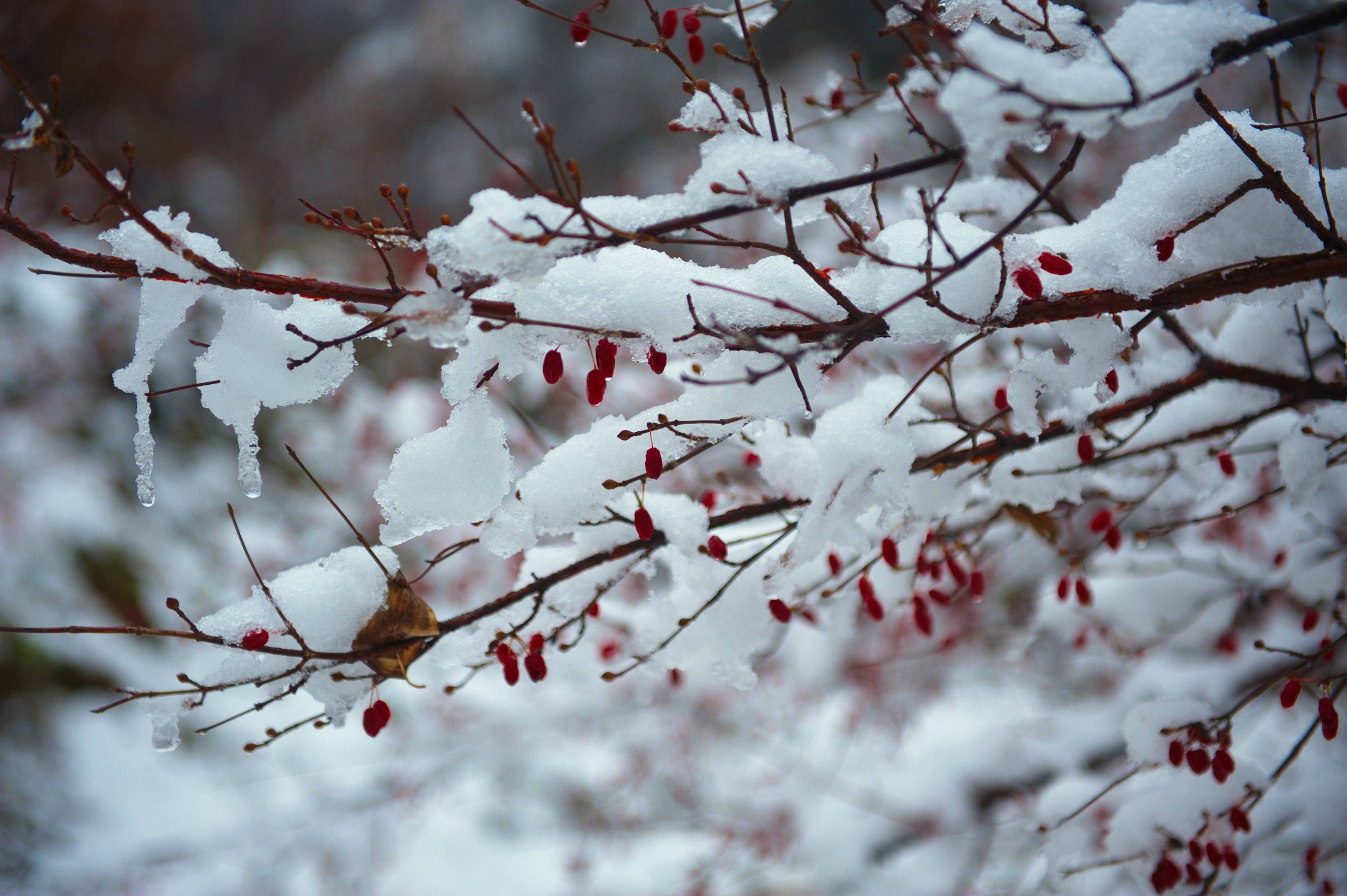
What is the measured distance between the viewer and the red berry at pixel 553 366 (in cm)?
100

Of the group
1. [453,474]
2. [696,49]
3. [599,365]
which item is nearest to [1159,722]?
[599,365]

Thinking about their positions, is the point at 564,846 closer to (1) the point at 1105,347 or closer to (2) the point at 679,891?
(2) the point at 679,891

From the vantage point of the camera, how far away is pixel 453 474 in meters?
1.06

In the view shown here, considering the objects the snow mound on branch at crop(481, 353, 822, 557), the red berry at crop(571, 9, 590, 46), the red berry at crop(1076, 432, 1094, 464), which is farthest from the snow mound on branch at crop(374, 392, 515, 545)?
the red berry at crop(1076, 432, 1094, 464)

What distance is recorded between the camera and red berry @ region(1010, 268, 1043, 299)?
97 cm

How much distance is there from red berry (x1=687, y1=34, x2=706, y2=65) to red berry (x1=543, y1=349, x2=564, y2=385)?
1.69 ft

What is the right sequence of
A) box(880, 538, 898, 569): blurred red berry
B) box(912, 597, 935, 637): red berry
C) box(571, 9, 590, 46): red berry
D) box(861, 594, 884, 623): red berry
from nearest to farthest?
1. box(571, 9, 590, 46): red berry
2. box(880, 538, 898, 569): blurred red berry
3. box(861, 594, 884, 623): red berry
4. box(912, 597, 935, 637): red berry

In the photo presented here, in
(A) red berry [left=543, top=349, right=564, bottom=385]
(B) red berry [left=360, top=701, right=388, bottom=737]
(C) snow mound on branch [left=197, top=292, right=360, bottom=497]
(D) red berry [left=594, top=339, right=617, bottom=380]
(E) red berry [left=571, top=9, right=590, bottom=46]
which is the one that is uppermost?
(E) red berry [left=571, top=9, right=590, bottom=46]

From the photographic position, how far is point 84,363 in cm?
562

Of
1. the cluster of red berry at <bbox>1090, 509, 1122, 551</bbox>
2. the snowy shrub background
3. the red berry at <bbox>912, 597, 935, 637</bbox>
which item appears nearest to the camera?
the snowy shrub background

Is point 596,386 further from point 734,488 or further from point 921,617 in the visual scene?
point 734,488

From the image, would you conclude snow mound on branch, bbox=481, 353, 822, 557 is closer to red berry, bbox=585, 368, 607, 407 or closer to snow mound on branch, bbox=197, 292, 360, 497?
red berry, bbox=585, 368, 607, 407

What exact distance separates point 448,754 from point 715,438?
439cm

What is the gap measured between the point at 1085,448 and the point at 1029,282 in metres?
0.49
